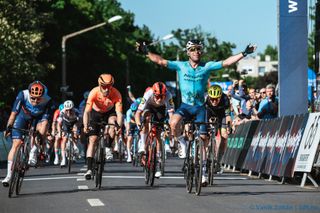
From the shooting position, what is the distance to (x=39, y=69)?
172 ft

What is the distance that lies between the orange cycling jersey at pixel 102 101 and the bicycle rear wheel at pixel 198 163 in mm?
2073

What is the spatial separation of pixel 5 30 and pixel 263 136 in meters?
31.3

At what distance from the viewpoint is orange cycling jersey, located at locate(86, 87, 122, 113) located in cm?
1642

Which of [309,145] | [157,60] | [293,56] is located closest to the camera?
[157,60]

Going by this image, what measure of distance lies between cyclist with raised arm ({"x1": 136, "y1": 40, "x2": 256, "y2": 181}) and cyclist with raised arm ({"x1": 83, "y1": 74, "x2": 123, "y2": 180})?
42.0 inches

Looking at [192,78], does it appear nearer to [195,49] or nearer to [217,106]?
[195,49]

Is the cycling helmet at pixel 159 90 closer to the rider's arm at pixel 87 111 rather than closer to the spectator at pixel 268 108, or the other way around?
the rider's arm at pixel 87 111

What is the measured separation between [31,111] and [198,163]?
3.18 meters

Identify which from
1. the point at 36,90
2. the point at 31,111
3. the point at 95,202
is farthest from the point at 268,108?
the point at 95,202

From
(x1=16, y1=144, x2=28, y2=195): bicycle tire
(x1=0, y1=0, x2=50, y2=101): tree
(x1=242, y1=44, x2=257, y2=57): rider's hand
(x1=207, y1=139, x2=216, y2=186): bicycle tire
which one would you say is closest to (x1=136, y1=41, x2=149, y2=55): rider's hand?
(x1=242, y1=44, x2=257, y2=57): rider's hand

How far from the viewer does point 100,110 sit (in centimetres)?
1653

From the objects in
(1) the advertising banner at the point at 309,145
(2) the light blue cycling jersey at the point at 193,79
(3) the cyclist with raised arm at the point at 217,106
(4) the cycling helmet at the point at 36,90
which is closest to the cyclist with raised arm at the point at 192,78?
(2) the light blue cycling jersey at the point at 193,79

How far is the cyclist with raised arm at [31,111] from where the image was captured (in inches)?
630

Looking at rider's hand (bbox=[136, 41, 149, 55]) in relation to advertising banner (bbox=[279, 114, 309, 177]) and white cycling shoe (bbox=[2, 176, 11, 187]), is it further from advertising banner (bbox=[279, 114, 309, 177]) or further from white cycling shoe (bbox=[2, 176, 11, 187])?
advertising banner (bbox=[279, 114, 309, 177])
